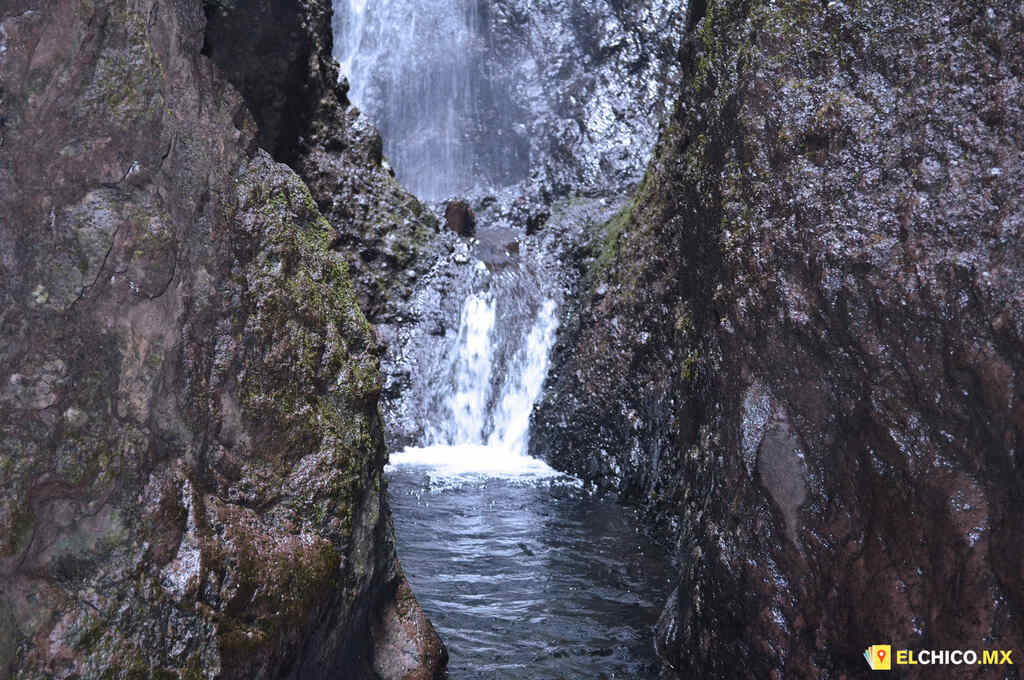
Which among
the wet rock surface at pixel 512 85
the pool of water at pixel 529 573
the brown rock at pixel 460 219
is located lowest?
the pool of water at pixel 529 573

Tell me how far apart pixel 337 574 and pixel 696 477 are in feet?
5.89

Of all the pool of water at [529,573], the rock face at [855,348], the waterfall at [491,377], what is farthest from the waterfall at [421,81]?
the rock face at [855,348]

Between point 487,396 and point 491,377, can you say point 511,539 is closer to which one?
point 487,396

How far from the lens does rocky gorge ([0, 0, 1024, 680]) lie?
6.98 feet

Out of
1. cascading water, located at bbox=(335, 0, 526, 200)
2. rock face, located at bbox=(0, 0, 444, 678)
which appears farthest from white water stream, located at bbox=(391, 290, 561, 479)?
cascading water, located at bbox=(335, 0, 526, 200)

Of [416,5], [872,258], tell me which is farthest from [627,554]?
[416,5]

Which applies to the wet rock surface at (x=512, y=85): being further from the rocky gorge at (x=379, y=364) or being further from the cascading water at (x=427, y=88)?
the rocky gorge at (x=379, y=364)

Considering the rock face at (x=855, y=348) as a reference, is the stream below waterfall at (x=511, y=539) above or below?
below

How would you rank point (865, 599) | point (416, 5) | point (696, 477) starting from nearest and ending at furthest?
1. point (865, 599)
2. point (696, 477)
3. point (416, 5)

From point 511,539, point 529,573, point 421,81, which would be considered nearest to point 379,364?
point 529,573

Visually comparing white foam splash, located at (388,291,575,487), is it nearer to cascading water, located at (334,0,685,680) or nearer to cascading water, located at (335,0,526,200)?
cascading water, located at (334,0,685,680)

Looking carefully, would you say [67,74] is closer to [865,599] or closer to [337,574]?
[337,574]

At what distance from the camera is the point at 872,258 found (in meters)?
2.88

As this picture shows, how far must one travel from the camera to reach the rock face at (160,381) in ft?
6.77
